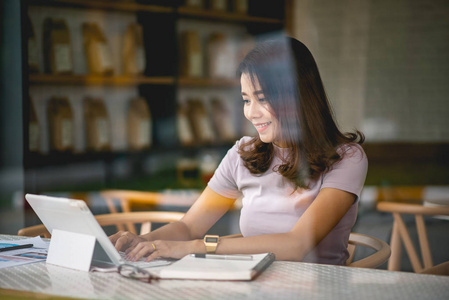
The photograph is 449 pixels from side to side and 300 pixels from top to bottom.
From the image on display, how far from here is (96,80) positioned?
2.78 metres

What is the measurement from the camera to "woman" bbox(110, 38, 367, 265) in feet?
4.62

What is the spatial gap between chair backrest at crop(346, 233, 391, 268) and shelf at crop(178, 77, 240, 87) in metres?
1.52

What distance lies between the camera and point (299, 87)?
1493 mm

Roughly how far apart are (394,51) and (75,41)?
2114mm

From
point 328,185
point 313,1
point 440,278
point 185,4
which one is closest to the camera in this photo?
point 440,278

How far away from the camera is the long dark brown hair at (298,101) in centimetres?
150

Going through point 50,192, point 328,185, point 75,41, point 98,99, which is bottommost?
point 50,192

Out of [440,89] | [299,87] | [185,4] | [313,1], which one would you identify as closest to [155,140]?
[185,4]

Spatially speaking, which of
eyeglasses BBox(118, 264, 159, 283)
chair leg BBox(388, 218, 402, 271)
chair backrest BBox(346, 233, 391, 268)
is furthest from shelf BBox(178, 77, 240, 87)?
eyeglasses BBox(118, 264, 159, 283)

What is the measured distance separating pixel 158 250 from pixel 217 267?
194 mm

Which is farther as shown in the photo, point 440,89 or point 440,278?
point 440,89

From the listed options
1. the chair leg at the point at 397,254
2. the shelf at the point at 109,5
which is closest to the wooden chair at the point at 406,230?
the chair leg at the point at 397,254

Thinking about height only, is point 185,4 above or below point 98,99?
above

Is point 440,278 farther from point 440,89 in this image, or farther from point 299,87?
point 440,89
